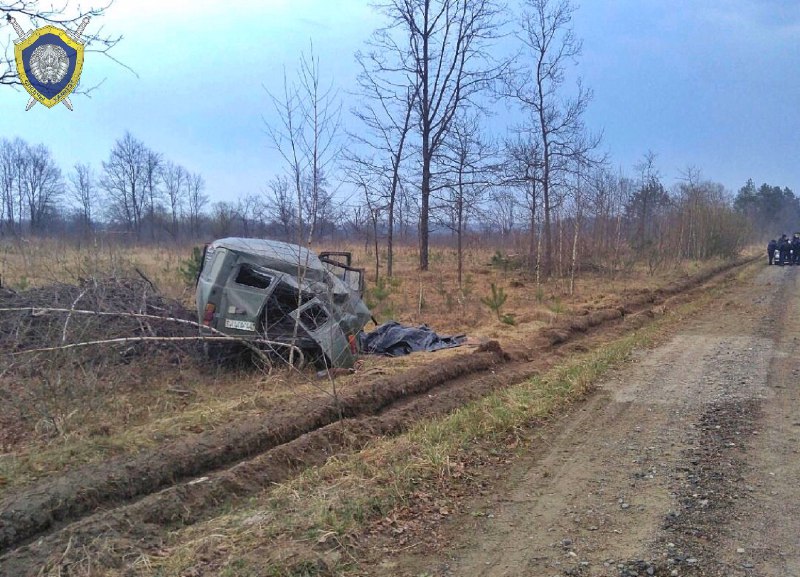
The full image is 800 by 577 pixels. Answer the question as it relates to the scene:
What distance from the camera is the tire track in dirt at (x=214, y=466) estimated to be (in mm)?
4469

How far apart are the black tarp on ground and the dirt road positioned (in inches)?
141

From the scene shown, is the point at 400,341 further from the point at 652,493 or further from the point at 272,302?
the point at 652,493

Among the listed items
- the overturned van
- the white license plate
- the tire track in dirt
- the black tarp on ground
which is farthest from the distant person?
the white license plate

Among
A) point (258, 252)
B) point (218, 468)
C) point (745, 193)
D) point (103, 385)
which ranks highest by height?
point (745, 193)

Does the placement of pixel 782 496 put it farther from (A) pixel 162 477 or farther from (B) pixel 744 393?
(A) pixel 162 477

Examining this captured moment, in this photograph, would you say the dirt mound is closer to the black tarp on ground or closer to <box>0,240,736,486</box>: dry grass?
<box>0,240,736,486</box>: dry grass

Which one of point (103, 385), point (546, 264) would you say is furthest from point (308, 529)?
point (546, 264)

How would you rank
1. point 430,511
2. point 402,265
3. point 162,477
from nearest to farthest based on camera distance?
point 430,511
point 162,477
point 402,265

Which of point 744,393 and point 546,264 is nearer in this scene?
point 744,393

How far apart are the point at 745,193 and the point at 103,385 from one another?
98326 mm

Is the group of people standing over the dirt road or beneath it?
over

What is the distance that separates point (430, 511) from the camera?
4609 mm

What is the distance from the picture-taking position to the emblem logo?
6.81 metres

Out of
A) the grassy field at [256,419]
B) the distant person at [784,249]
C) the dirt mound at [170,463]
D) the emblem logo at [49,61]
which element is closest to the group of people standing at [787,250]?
the distant person at [784,249]
